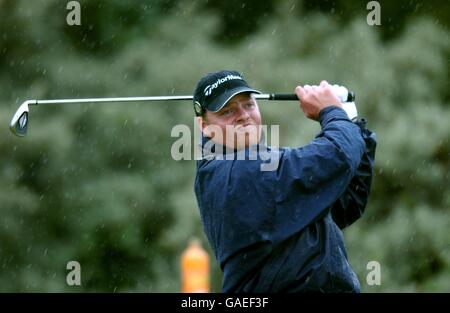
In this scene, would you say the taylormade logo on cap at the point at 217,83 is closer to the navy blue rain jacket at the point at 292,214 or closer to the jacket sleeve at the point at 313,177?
the navy blue rain jacket at the point at 292,214

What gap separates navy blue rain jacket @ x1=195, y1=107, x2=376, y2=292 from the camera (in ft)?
13.9

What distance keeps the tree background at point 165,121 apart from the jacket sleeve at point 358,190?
679cm

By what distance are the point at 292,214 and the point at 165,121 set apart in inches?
381

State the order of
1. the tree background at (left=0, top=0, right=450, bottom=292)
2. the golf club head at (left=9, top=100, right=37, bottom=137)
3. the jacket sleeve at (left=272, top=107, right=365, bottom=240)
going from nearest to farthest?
the jacket sleeve at (left=272, top=107, right=365, bottom=240) < the golf club head at (left=9, top=100, right=37, bottom=137) < the tree background at (left=0, top=0, right=450, bottom=292)

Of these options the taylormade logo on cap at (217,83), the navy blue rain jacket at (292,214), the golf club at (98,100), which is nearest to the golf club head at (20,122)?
the golf club at (98,100)

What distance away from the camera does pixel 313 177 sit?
4219mm

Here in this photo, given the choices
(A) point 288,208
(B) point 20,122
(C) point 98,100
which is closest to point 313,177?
(A) point 288,208

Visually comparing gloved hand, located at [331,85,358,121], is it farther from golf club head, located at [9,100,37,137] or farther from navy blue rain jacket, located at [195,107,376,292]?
golf club head, located at [9,100,37,137]

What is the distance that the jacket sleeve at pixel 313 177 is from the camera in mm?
4215

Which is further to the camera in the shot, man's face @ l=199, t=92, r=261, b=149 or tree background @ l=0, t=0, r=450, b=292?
tree background @ l=0, t=0, r=450, b=292

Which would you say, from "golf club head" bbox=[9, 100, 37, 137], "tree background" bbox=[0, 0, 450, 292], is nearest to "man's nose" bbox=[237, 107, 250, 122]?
"golf club head" bbox=[9, 100, 37, 137]

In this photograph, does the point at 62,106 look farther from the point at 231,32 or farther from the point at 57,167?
the point at 231,32

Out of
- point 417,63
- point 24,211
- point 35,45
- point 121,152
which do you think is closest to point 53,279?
point 24,211

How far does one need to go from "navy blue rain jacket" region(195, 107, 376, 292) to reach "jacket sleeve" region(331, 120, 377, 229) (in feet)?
1.13
